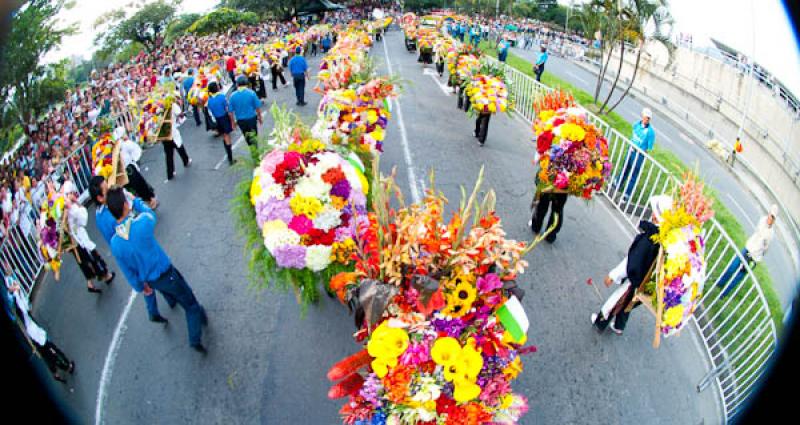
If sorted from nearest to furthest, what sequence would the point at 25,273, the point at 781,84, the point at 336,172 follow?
the point at 336,172 → the point at 25,273 → the point at 781,84

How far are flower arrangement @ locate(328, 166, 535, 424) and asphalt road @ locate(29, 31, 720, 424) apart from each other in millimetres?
1623

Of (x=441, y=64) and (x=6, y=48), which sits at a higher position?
(x=6, y=48)

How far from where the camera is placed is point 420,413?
2.34m

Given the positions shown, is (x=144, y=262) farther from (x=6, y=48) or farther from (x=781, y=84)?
(x=781, y=84)

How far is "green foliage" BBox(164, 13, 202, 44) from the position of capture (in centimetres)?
3519

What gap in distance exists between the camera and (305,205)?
361cm

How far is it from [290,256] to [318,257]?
0.84 feet

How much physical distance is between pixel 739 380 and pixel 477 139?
7386mm

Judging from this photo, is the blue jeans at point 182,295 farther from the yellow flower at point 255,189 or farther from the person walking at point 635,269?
the person walking at point 635,269

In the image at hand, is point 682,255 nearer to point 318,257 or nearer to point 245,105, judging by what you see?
point 318,257

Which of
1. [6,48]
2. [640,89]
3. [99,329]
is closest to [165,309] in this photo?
[99,329]

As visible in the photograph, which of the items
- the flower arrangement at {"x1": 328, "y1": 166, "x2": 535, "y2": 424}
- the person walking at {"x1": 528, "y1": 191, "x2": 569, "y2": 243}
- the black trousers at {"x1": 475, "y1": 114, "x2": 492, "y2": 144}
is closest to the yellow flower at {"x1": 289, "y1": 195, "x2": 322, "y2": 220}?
the flower arrangement at {"x1": 328, "y1": 166, "x2": 535, "y2": 424}

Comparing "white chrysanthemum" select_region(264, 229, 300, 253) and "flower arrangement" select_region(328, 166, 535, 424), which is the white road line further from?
"flower arrangement" select_region(328, 166, 535, 424)

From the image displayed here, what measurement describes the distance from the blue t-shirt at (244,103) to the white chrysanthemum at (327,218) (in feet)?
17.3
